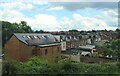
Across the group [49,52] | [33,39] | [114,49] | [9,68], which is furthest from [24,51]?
[114,49]

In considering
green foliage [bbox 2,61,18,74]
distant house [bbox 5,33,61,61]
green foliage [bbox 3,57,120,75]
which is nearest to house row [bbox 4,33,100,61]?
distant house [bbox 5,33,61,61]

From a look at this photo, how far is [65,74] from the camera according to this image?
36.2ft

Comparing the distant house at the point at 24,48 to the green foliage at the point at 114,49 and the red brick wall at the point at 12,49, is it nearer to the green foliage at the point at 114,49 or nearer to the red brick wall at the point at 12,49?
the red brick wall at the point at 12,49

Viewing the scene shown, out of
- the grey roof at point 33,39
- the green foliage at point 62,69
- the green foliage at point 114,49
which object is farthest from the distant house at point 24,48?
the green foliage at point 62,69

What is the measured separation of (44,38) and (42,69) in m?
9.78

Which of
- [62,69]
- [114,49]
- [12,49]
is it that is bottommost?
[114,49]

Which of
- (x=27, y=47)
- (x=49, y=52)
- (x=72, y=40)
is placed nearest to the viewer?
(x=27, y=47)

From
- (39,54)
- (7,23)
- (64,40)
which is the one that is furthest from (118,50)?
(7,23)

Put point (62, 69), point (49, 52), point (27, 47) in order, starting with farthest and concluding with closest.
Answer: point (49, 52)
point (27, 47)
point (62, 69)

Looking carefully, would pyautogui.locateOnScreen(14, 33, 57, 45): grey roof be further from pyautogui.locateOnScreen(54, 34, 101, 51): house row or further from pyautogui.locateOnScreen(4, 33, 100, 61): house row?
pyautogui.locateOnScreen(54, 34, 101, 51): house row

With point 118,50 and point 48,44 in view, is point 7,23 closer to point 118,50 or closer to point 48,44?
point 48,44

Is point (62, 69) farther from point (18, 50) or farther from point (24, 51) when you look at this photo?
point (18, 50)

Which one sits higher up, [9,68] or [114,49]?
[9,68]

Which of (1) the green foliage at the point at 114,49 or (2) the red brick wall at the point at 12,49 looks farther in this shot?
(1) the green foliage at the point at 114,49
